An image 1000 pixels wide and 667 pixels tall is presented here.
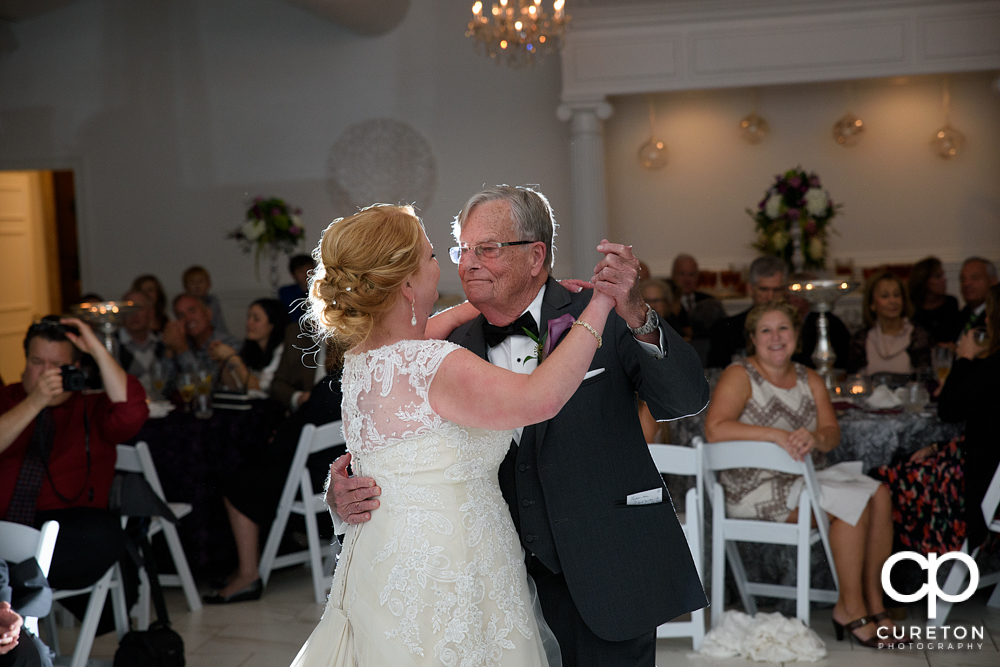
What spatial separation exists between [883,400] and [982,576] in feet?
2.64

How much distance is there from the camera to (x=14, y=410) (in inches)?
125

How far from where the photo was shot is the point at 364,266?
63.5 inches

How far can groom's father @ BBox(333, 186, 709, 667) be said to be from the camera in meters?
1.78

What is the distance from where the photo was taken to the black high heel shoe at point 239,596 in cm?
416

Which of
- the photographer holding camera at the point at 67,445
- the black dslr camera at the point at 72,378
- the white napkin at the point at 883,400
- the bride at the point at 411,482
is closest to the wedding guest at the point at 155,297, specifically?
the photographer holding camera at the point at 67,445

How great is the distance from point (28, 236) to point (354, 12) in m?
4.65

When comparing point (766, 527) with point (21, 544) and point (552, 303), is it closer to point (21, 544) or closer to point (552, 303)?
point (552, 303)

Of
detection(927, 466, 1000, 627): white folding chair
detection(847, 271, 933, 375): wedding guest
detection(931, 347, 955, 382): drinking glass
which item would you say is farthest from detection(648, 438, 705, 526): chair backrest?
detection(847, 271, 933, 375): wedding guest

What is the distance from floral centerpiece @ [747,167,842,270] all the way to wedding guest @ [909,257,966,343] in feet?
2.35

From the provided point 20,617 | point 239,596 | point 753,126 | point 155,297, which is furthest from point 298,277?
point 20,617

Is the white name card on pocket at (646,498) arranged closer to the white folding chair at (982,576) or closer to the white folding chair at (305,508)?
the white folding chair at (982,576)

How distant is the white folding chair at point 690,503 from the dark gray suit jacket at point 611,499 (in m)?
1.48

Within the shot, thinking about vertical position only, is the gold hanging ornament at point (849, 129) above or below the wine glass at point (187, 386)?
above

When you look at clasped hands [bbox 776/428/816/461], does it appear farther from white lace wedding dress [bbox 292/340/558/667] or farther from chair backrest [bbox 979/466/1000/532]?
white lace wedding dress [bbox 292/340/558/667]
